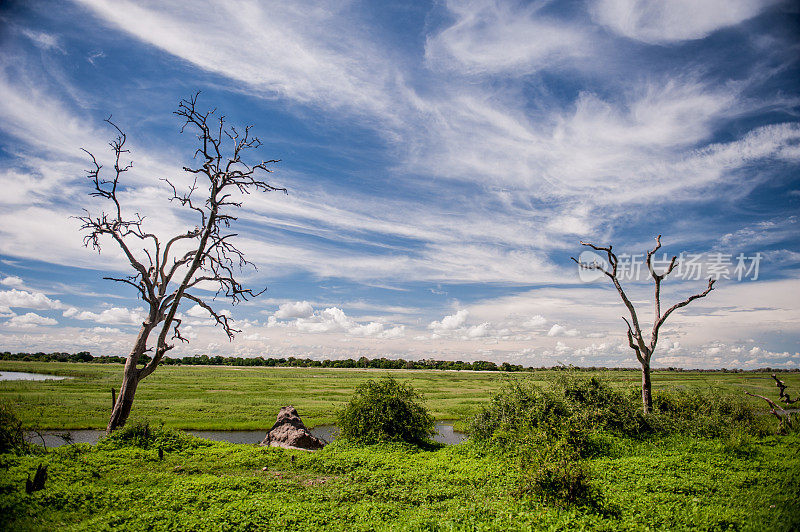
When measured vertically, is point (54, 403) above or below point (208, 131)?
below

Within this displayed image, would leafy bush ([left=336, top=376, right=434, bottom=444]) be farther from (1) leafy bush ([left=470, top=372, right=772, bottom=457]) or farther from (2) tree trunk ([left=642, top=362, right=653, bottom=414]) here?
(2) tree trunk ([left=642, top=362, right=653, bottom=414])

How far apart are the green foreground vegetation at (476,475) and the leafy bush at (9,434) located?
10 cm

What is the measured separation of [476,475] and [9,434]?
16829 mm

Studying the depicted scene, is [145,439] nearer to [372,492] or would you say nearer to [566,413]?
[372,492]

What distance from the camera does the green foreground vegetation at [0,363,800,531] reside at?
32.1 ft

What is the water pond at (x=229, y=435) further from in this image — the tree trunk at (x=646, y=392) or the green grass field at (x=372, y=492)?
the tree trunk at (x=646, y=392)

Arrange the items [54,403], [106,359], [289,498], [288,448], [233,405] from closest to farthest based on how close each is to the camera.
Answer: [289,498], [288,448], [54,403], [233,405], [106,359]

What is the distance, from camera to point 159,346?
19.0 metres

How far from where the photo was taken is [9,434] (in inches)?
552

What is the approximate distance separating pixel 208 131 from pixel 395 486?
18346 millimetres

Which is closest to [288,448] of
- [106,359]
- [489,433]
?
[489,433]

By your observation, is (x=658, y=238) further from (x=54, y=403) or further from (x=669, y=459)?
(x=54, y=403)

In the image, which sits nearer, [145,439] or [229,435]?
[145,439]

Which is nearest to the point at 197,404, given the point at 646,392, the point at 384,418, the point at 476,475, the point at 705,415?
the point at 384,418
